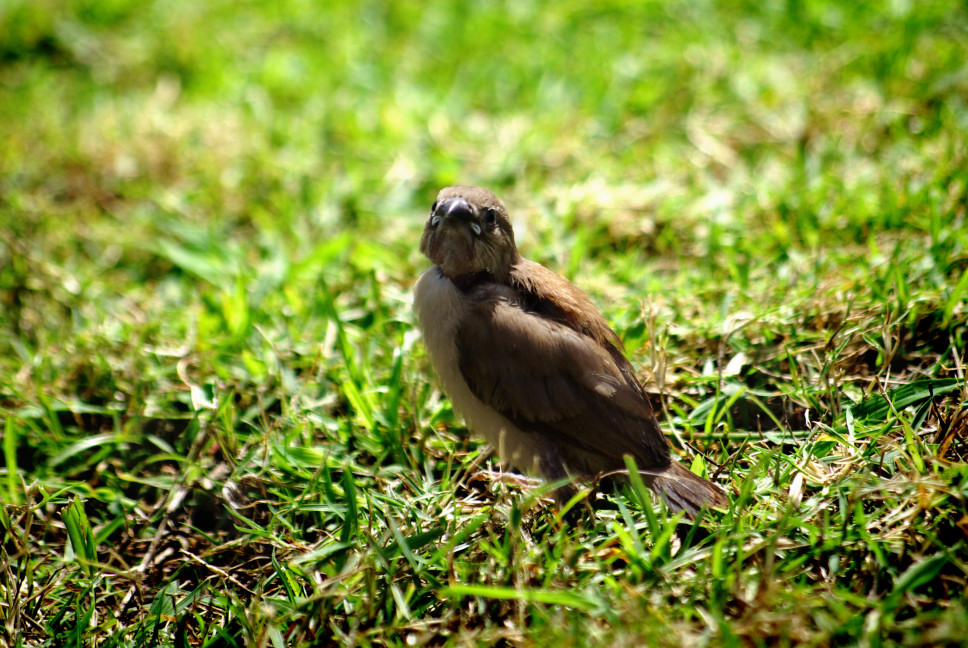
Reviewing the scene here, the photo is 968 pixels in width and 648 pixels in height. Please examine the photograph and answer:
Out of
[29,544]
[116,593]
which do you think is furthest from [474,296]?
[29,544]

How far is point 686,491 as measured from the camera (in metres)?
2.46

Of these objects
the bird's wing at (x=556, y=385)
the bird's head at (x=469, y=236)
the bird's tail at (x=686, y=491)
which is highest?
the bird's head at (x=469, y=236)

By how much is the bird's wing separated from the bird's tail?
0.14m

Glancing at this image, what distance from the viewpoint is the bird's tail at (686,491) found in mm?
2428

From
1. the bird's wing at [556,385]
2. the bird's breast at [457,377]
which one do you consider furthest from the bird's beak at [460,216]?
the bird's wing at [556,385]

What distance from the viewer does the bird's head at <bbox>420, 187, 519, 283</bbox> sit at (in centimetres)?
288

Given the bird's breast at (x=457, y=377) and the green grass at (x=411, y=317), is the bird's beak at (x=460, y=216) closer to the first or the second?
the bird's breast at (x=457, y=377)

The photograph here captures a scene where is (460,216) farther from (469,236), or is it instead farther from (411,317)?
(411,317)

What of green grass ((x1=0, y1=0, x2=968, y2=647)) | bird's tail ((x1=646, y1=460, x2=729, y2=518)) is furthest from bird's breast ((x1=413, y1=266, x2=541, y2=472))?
bird's tail ((x1=646, y1=460, x2=729, y2=518))

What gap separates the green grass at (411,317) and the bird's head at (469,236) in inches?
21.5

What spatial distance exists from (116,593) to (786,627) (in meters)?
2.15

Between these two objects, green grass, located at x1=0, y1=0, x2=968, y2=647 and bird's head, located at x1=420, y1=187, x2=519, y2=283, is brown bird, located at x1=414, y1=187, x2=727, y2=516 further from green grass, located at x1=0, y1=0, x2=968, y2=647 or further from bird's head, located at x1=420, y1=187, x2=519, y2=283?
green grass, located at x1=0, y1=0, x2=968, y2=647

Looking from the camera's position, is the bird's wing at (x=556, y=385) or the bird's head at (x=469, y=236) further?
the bird's head at (x=469, y=236)

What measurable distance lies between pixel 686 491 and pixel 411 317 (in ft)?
5.31
